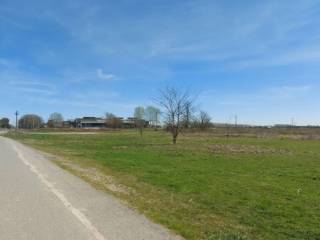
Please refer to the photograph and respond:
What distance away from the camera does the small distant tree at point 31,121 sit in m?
164

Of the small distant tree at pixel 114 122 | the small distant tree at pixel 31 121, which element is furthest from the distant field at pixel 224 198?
the small distant tree at pixel 31 121

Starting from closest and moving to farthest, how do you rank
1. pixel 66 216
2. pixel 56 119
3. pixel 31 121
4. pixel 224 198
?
pixel 66 216 < pixel 224 198 < pixel 31 121 < pixel 56 119

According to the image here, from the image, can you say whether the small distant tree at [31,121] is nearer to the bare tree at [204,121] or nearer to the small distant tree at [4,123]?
the small distant tree at [4,123]

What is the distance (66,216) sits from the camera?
27.7 feet

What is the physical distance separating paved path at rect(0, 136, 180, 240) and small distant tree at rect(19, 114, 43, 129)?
155383 mm

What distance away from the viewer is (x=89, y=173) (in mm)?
17984

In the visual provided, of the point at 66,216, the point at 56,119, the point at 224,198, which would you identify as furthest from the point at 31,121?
the point at 66,216

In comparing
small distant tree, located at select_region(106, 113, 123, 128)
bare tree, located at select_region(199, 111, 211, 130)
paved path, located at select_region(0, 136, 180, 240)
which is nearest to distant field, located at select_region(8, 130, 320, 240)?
paved path, located at select_region(0, 136, 180, 240)

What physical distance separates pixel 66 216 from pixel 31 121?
161393 millimetres

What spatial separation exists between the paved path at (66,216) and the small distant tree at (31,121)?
155 metres

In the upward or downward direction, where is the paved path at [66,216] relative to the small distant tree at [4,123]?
downward

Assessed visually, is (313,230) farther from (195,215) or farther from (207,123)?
(207,123)

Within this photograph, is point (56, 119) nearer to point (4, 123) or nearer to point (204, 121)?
point (4, 123)

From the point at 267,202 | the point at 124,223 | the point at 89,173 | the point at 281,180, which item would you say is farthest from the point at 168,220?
the point at 89,173
